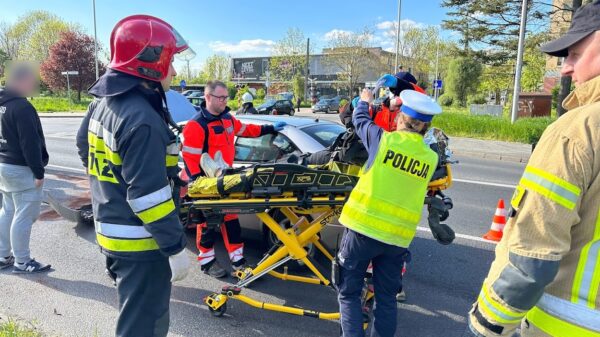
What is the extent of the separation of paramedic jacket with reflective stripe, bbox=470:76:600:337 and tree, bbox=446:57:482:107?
3497cm

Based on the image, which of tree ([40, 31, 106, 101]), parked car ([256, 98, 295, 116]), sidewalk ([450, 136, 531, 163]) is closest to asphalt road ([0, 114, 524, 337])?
sidewalk ([450, 136, 531, 163])

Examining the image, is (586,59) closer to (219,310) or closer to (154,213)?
(154,213)

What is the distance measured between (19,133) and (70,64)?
4139 cm

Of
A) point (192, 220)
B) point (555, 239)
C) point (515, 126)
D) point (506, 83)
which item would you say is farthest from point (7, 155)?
point (506, 83)

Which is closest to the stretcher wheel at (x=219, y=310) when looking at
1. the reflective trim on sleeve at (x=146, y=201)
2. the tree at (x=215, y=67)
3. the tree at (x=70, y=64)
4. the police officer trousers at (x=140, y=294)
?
the police officer trousers at (x=140, y=294)

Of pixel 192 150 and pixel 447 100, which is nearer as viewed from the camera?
pixel 192 150

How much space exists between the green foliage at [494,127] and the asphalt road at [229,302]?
10438mm

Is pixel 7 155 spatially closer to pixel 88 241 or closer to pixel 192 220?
pixel 88 241

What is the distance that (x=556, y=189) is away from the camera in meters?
1.24

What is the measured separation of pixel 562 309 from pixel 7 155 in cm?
451

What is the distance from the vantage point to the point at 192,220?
3773 mm

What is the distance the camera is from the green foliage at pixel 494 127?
14430 millimetres

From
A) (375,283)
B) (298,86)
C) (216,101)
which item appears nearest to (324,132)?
(216,101)

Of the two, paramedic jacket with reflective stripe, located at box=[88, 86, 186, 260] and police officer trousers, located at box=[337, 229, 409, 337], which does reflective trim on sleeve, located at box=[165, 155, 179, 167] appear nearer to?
paramedic jacket with reflective stripe, located at box=[88, 86, 186, 260]
